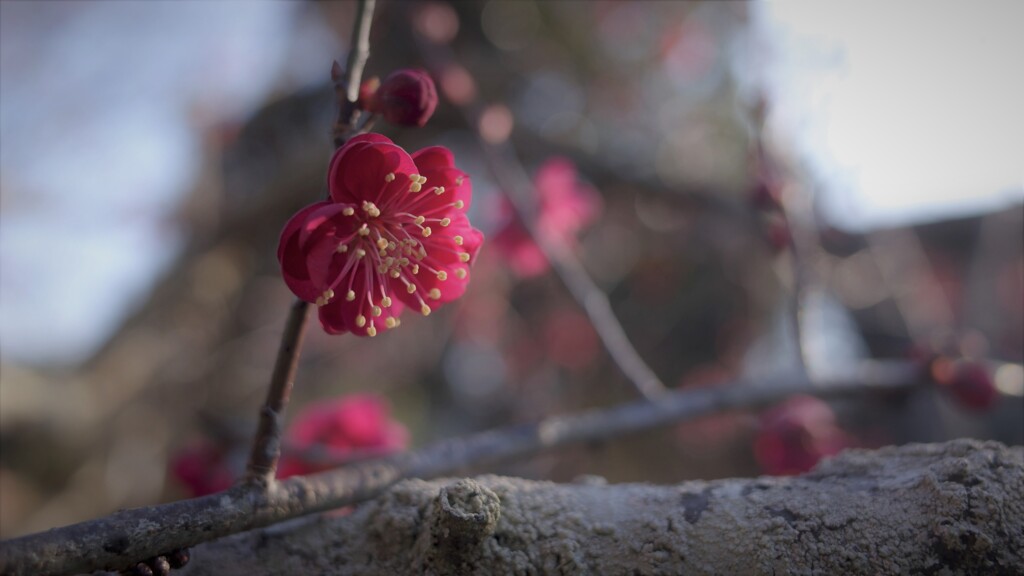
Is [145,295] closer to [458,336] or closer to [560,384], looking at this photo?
[458,336]

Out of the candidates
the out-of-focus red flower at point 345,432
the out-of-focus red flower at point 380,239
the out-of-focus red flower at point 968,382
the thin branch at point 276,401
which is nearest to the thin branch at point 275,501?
the thin branch at point 276,401

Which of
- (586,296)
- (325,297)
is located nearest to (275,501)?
(325,297)

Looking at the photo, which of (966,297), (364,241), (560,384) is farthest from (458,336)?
(364,241)

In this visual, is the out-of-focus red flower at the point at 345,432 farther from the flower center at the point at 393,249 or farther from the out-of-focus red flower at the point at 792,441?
the out-of-focus red flower at the point at 792,441

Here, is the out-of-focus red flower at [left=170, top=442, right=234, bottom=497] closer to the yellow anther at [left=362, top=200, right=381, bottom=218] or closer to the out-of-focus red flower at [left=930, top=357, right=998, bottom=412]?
the yellow anther at [left=362, top=200, right=381, bottom=218]

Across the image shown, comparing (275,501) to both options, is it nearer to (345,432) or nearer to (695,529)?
(695,529)

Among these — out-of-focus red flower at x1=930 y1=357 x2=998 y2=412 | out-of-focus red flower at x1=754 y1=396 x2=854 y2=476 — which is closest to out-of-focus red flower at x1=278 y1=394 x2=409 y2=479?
out-of-focus red flower at x1=754 y1=396 x2=854 y2=476
